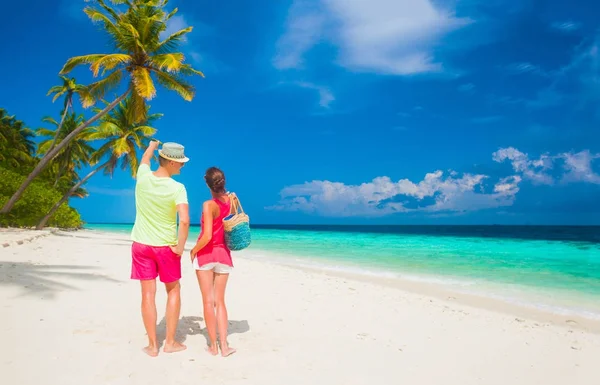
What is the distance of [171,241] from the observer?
360 cm

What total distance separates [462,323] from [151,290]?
15.9 feet

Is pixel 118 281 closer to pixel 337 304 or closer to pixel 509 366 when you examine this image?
pixel 337 304

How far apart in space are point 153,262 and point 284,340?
1.86m

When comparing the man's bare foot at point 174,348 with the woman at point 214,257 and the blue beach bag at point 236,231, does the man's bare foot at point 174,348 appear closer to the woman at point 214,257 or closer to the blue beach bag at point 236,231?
the woman at point 214,257

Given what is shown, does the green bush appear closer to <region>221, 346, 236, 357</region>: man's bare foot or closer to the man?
the man

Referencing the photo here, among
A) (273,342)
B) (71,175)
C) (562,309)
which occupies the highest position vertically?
(71,175)

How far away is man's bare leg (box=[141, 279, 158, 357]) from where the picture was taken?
11.8 feet

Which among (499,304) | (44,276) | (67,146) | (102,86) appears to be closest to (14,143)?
(67,146)

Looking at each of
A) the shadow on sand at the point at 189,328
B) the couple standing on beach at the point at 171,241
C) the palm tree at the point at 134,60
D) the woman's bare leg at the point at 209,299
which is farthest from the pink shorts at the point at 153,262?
the palm tree at the point at 134,60

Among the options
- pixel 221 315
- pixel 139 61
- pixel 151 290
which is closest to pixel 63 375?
pixel 151 290

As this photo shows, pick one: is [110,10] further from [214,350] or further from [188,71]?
[214,350]

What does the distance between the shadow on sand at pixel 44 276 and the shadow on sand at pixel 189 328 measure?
225 cm

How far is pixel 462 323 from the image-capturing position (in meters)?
6.15

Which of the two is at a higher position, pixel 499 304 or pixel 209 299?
pixel 209 299
